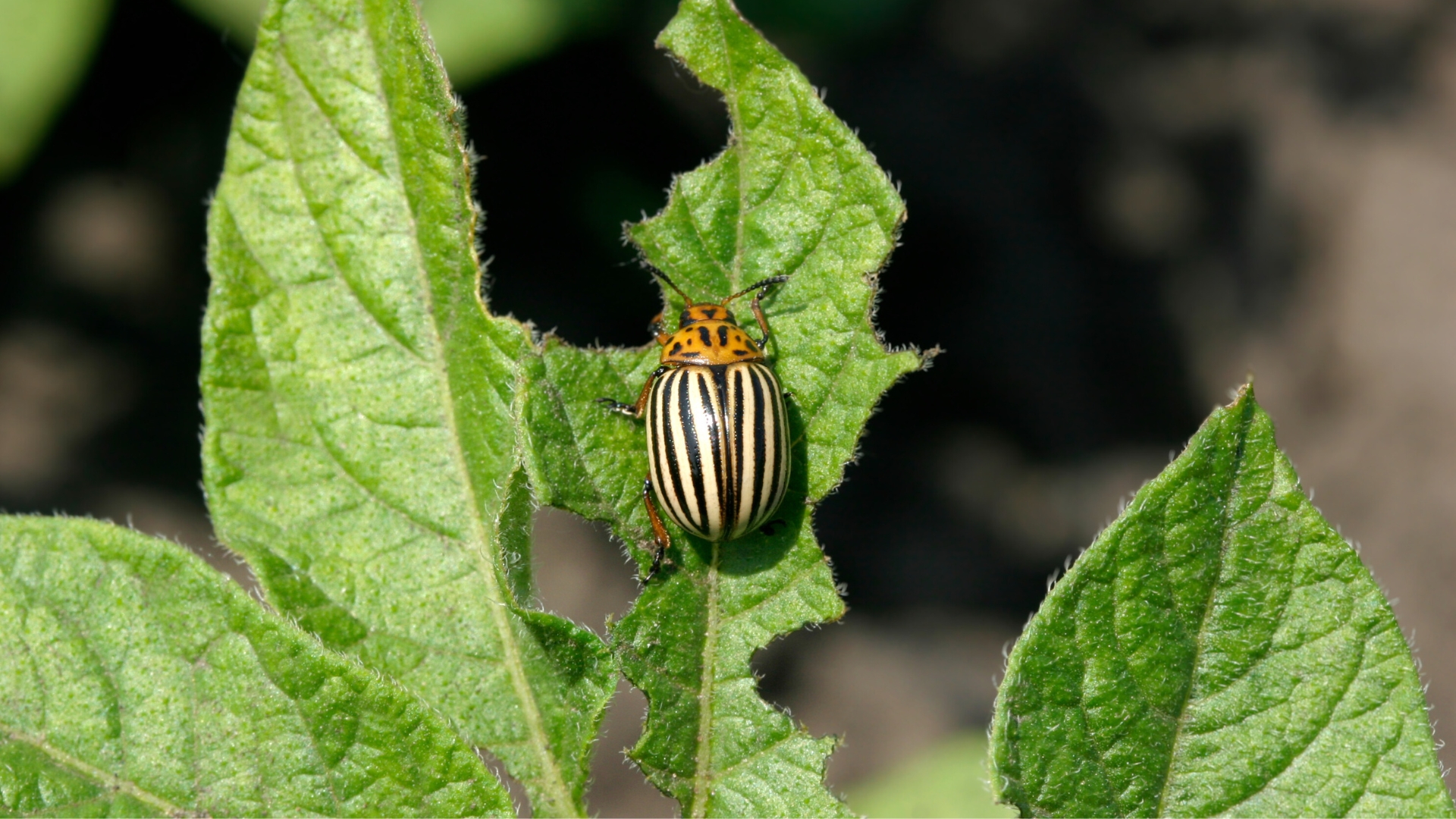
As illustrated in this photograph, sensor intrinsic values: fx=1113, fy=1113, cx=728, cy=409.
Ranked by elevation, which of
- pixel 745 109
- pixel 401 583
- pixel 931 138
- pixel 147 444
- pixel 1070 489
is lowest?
pixel 401 583

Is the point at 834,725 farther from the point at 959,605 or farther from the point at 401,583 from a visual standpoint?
the point at 401,583

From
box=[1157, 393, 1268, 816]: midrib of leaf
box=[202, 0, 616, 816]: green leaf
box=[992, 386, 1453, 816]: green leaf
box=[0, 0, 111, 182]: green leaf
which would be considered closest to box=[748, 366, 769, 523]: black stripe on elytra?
box=[202, 0, 616, 816]: green leaf

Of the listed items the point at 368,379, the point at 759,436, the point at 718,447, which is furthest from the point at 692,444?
the point at 368,379

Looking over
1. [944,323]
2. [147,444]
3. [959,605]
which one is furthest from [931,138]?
[147,444]

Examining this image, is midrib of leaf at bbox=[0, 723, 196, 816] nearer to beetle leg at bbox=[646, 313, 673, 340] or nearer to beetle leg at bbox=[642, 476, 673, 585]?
beetle leg at bbox=[642, 476, 673, 585]

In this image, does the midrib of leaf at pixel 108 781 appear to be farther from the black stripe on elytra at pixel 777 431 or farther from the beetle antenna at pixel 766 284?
the beetle antenna at pixel 766 284

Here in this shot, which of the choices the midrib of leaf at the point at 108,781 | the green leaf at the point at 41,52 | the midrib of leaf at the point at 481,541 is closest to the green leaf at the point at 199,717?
the midrib of leaf at the point at 108,781

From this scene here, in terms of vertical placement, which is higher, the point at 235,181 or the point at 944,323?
the point at 944,323
